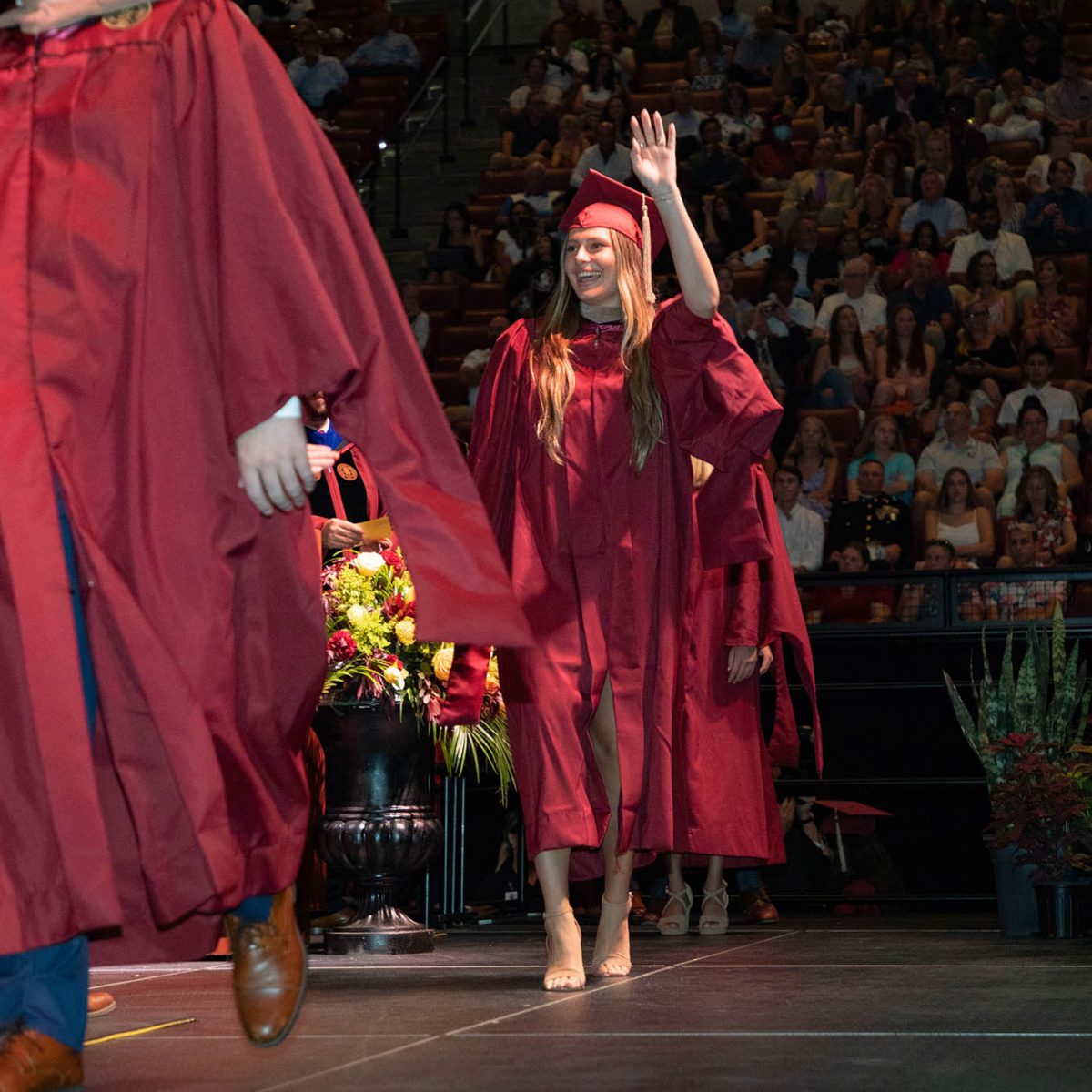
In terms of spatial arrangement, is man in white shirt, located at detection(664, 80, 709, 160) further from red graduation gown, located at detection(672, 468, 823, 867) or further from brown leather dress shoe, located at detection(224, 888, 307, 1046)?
brown leather dress shoe, located at detection(224, 888, 307, 1046)

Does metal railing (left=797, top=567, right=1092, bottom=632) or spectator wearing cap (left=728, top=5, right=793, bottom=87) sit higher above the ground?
spectator wearing cap (left=728, top=5, right=793, bottom=87)

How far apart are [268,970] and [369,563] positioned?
281 cm

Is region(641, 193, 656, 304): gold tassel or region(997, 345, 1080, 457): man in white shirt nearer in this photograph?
region(641, 193, 656, 304): gold tassel

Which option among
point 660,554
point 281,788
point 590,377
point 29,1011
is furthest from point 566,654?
point 29,1011

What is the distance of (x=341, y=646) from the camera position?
5207 mm

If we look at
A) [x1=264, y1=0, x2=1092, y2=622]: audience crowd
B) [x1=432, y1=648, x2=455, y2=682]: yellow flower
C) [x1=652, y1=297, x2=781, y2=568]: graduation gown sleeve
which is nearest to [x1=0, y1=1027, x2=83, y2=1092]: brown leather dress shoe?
[x1=652, y1=297, x2=781, y2=568]: graduation gown sleeve

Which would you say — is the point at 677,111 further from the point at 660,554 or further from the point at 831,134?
the point at 660,554

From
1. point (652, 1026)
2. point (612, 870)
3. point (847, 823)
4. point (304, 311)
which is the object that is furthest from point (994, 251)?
point (304, 311)

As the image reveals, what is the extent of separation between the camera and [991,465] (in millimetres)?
8812

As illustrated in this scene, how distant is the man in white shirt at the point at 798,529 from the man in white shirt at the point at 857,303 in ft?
5.56

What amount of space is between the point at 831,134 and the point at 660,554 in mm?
7936

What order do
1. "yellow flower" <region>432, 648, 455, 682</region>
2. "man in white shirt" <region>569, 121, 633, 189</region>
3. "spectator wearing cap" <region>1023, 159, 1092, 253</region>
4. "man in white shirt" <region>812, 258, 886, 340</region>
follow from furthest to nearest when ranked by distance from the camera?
"man in white shirt" <region>569, 121, 633, 189</region>
"spectator wearing cap" <region>1023, 159, 1092, 253</region>
"man in white shirt" <region>812, 258, 886, 340</region>
"yellow flower" <region>432, 648, 455, 682</region>

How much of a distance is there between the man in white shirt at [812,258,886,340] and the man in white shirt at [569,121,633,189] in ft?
6.77

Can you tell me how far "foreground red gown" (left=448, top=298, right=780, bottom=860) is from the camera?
4055 mm
